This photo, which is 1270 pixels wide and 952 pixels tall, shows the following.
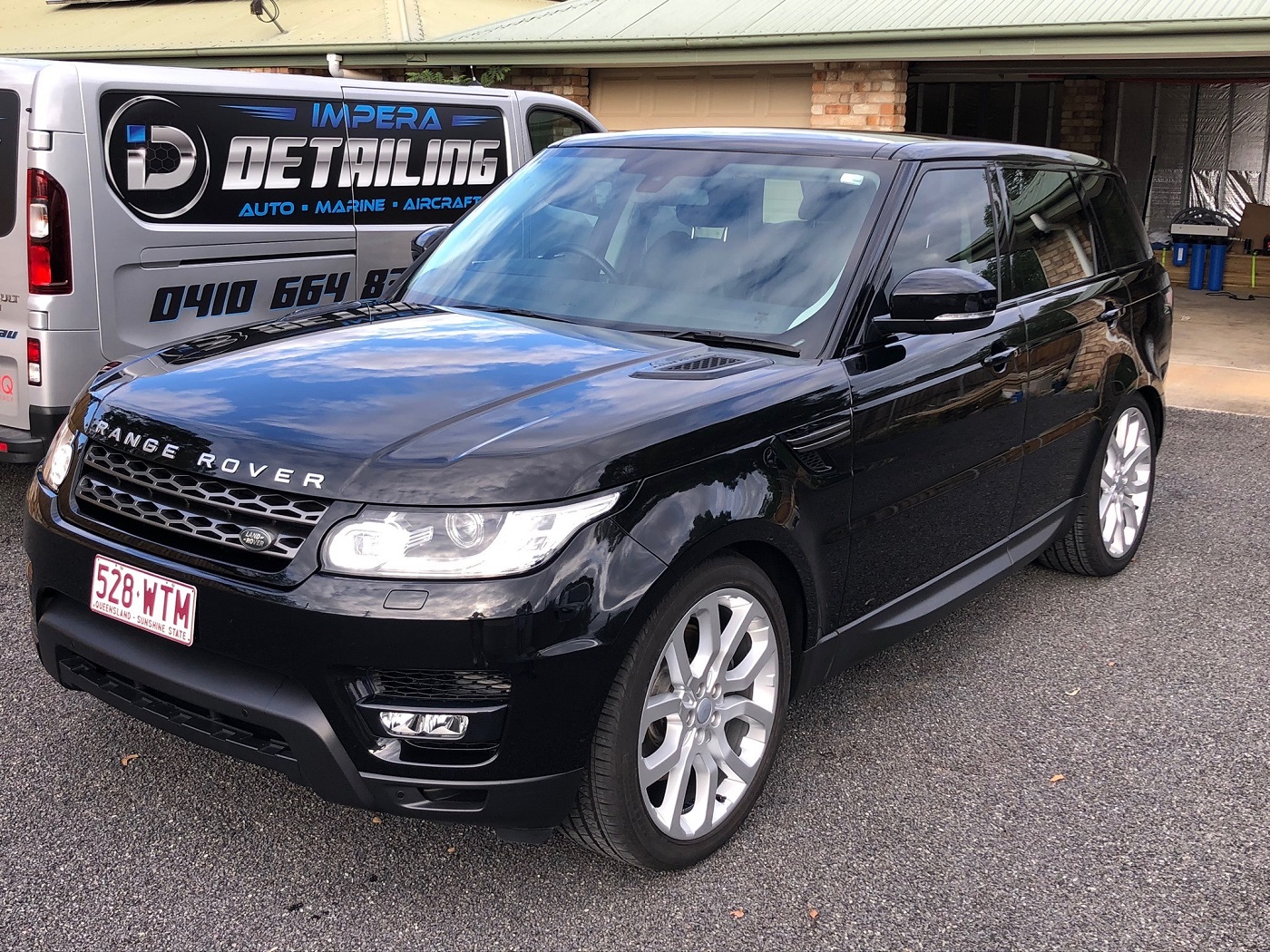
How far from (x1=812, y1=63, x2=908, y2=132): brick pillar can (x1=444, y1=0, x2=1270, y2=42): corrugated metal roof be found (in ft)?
1.55

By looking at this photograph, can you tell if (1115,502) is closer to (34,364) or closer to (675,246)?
(675,246)

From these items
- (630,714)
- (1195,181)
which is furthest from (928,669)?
(1195,181)

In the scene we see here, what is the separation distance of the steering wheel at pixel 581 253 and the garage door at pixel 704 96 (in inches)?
326

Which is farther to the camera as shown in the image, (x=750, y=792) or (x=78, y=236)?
(x=78, y=236)

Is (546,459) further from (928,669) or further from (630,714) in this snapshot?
(928,669)

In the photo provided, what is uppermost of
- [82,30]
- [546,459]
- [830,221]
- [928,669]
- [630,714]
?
[82,30]

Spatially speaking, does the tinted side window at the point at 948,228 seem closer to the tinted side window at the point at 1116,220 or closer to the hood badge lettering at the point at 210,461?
the tinted side window at the point at 1116,220

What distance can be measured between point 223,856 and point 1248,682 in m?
3.36

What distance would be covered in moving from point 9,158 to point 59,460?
280 centimetres

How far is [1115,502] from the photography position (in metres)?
5.20

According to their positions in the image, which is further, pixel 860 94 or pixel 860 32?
pixel 860 94

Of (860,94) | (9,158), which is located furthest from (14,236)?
(860,94)

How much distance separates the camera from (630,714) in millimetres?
2762

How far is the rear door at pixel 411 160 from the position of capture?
684 centimetres
